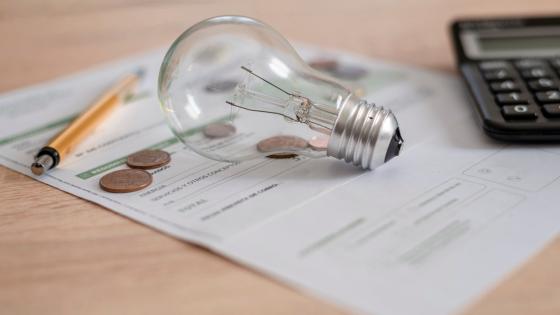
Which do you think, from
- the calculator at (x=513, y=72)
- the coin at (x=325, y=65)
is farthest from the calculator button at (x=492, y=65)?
the coin at (x=325, y=65)

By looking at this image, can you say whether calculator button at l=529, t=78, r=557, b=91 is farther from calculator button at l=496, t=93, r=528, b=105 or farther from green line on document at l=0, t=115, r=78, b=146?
green line on document at l=0, t=115, r=78, b=146

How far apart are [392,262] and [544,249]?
0.08 meters

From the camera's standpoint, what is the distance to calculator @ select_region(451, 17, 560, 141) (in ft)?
1.60

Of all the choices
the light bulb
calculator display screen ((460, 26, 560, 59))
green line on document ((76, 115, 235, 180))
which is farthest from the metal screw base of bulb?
calculator display screen ((460, 26, 560, 59))

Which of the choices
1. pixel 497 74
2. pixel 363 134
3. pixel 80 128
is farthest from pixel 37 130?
pixel 497 74

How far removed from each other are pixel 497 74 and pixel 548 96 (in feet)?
0.21

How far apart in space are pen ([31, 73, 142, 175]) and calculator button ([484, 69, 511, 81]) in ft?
1.02

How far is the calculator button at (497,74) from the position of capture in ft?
1.83

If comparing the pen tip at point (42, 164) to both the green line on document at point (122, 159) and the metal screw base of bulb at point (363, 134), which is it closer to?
the green line on document at point (122, 159)

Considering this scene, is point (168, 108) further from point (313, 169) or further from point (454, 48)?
point (454, 48)

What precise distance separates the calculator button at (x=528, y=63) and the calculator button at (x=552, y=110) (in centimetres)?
9

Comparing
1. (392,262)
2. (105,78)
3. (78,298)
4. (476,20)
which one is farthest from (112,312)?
(476,20)

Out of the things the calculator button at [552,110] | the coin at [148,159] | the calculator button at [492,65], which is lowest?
the coin at [148,159]

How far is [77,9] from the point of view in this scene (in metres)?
0.83
